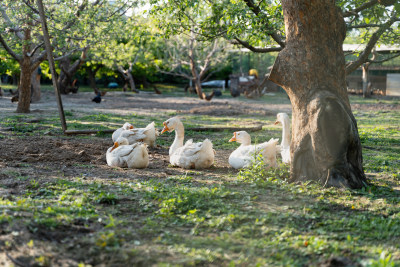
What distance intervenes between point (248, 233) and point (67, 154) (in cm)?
539

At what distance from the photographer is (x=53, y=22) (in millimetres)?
14805

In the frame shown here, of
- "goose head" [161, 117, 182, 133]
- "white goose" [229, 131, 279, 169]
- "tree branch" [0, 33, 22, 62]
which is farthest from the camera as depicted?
"tree branch" [0, 33, 22, 62]

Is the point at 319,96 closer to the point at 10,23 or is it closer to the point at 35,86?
the point at 10,23

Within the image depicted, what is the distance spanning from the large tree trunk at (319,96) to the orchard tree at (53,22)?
9.16 metres

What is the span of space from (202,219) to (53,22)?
11432 mm

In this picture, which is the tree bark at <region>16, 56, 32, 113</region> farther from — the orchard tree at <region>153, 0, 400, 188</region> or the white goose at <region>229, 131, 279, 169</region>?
the orchard tree at <region>153, 0, 400, 188</region>

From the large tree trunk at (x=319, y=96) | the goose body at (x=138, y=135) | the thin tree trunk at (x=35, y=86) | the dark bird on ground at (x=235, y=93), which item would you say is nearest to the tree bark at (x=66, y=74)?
the thin tree trunk at (x=35, y=86)

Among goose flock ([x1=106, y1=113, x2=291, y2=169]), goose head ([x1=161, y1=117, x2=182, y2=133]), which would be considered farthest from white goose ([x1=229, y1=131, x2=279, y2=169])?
goose head ([x1=161, y1=117, x2=182, y2=133])

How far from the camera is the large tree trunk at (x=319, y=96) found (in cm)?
673

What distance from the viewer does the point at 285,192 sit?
6.64 m

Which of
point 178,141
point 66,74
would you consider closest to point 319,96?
point 178,141

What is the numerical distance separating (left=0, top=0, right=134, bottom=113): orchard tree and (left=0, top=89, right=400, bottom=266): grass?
7.69 m

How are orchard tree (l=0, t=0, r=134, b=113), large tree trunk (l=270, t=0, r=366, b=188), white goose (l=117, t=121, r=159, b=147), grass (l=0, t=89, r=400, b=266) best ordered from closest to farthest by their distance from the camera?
grass (l=0, t=89, r=400, b=266) < large tree trunk (l=270, t=0, r=366, b=188) < white goose (l=117, t=121, r=159, b=147) < orchard tree (l=0, t=0, r=134, b=113)

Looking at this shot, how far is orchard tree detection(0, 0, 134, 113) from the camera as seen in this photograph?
1455 cm
